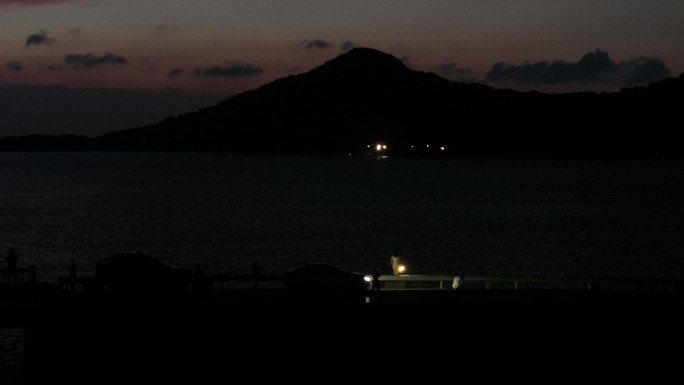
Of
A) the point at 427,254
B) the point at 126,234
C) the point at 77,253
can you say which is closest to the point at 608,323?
the point at 427,254

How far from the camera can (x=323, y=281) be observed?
2408cm

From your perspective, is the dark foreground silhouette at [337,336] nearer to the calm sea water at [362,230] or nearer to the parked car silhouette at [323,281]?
the parked car silhouette at [323,281]

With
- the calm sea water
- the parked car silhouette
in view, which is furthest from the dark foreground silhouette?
the calm sea water

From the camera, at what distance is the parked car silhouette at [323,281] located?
914 inches

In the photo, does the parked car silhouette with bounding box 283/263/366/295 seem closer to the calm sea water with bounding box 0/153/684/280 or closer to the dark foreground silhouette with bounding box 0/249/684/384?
the dark foreground silhouette with bounding box 0/249/684/384

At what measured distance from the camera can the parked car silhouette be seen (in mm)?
23219

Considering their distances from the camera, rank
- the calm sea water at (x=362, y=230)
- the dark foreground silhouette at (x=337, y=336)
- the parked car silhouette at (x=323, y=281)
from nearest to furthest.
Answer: the dark foreground silhouette at (x=337, y=336) < the parked car silhouette at (x=323, y=281) < the calm sea water at (x=362, y=230)

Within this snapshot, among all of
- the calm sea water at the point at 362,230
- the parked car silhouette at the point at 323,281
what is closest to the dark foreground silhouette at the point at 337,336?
the parked car silhouette at the point at 323,281

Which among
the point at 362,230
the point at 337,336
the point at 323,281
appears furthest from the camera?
the point at 362,230

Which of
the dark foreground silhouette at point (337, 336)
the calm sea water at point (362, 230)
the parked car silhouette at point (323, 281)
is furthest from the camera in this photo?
the calm sea water at point (362, 230)

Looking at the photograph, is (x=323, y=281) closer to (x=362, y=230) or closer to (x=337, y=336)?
(x=337, y=336)

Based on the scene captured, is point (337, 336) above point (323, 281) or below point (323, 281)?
below

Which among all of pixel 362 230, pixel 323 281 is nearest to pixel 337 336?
pixel 323 281

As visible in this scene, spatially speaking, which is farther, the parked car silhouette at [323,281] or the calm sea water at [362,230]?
the calm sea water at [362,230]
